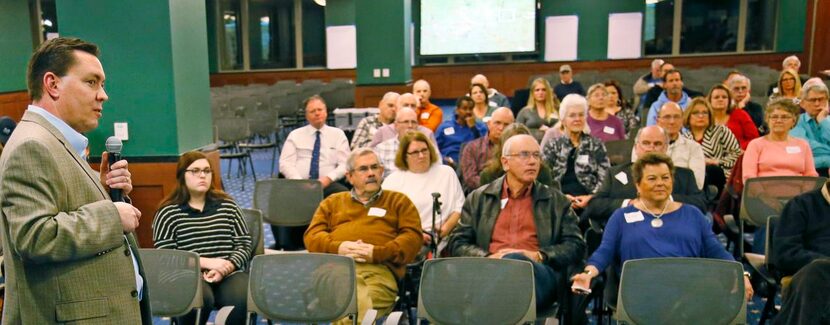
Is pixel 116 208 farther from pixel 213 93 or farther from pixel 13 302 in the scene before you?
pixel 213 93

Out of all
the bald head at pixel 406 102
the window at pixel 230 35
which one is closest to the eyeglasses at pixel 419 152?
the bald head at pixel 406 102

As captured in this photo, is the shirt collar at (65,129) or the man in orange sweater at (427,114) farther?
the man in orange sweater at (427,114)

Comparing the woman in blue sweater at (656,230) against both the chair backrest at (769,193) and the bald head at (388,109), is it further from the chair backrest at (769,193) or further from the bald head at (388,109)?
the bald head at (388,109)

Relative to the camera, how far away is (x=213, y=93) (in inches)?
507

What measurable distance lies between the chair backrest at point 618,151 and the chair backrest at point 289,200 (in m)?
2.35

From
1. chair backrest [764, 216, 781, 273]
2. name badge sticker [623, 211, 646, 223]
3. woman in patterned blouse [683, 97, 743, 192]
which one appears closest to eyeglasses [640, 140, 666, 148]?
chair backrest [764, 216, 781, 273]

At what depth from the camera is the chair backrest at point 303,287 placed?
304 cm

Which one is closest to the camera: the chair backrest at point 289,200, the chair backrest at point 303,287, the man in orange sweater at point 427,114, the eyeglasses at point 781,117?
the chair backrest at point 303,287

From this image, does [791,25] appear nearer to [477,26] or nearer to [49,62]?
[477,26]

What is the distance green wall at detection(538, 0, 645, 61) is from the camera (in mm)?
16328

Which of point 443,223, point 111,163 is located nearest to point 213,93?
point 443,223

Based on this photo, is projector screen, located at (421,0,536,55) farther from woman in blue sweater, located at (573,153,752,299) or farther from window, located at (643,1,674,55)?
woman in blue sweater, located at (573,153,752,299)

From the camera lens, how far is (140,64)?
189 inches

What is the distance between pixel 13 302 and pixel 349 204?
2.21 meters
